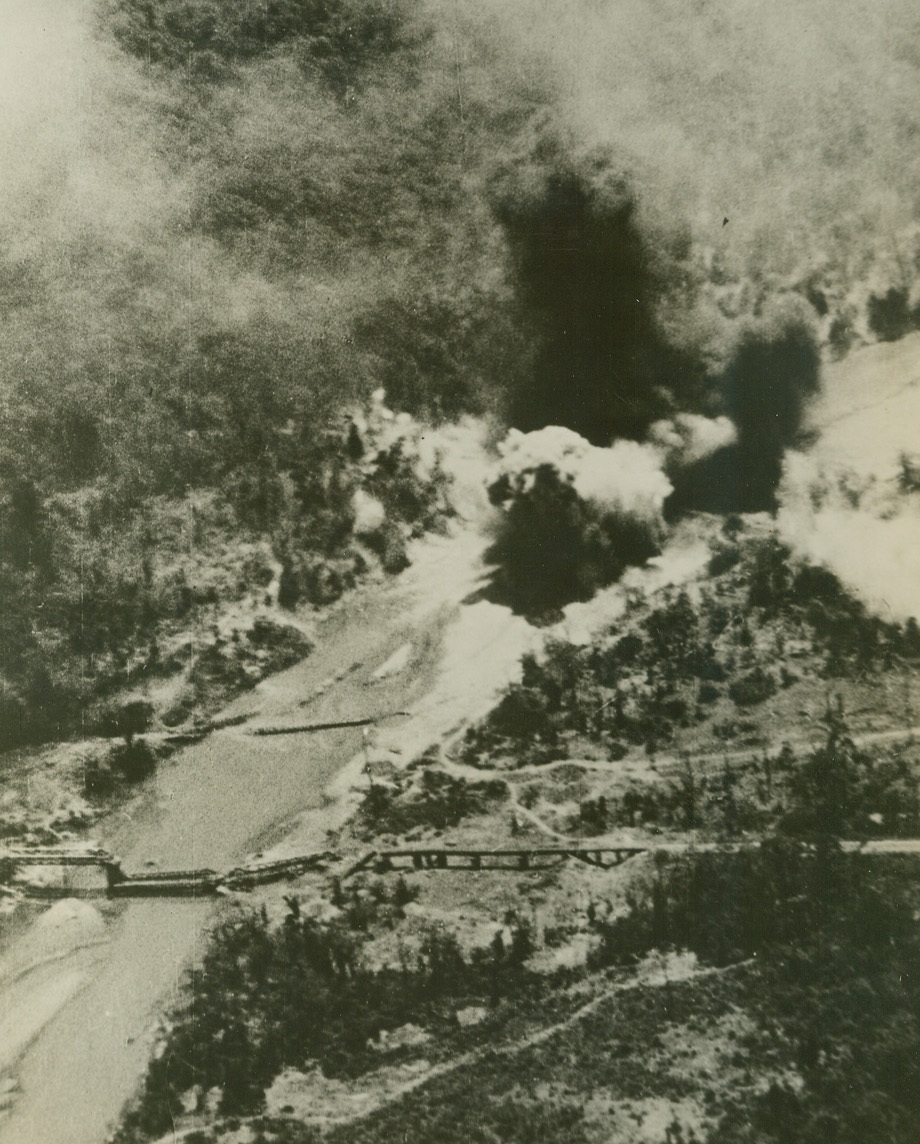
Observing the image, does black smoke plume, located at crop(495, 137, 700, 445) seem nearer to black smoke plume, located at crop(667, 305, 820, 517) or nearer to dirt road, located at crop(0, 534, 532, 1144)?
black smoke plume, located at crop(667, 305, 820, 517)

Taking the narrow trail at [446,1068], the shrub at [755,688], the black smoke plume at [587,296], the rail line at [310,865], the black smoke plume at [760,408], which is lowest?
the narrow trail at [446,1068]

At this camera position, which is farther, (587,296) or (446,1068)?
(587,296)

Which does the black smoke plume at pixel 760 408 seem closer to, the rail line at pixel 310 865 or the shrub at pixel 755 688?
the shrub at pixel 755 688

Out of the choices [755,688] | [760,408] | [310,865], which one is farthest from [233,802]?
[760,408]

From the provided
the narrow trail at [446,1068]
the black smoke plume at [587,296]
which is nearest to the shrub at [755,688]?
the narrow trail at [446,1068]

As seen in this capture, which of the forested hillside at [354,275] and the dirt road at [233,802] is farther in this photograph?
the forested hillside at [354,275]

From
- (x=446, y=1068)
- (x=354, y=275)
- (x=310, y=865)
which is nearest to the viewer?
(x=446, y=1068)

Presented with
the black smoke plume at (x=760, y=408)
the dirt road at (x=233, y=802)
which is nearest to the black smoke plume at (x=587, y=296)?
the black smoke plume at (x=760, y=408)

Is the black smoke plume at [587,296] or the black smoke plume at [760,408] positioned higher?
the black smoke plume at [587,296]

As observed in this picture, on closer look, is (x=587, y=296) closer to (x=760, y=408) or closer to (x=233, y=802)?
(x=760, y=408)

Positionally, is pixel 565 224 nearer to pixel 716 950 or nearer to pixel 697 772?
pixel 697 772

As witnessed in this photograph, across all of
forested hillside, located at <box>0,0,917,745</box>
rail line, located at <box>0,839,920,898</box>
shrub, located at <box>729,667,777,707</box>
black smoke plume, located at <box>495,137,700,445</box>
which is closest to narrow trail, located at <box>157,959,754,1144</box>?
rail line, located at <box>0,839,920,898</box>

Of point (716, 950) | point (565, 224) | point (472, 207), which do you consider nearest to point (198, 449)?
point (472, 207)
